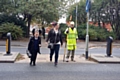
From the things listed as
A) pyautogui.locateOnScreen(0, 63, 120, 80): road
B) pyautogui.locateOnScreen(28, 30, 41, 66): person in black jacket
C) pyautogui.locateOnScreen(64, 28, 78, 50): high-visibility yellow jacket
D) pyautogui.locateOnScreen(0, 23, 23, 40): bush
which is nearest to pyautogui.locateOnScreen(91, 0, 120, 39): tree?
pyautogui.locateOnScreen(0, 23, 23, 40): bush

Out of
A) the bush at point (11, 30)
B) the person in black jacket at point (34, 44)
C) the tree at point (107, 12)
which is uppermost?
the tree at point (107, 12)

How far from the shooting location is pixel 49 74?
884 cm

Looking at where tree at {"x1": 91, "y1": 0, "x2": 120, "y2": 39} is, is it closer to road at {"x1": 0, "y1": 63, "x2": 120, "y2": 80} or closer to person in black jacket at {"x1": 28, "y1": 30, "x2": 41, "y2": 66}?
road at {"x1": 0, "y1": 63, "x2": 120, "y2": 80}

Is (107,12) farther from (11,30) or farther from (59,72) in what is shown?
(59,72)

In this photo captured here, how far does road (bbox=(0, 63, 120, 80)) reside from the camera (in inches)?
330

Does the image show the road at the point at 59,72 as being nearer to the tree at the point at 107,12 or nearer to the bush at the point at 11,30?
the bush at the point at 11,30

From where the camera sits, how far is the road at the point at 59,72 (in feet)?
27.5

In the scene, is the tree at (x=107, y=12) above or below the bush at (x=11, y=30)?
above

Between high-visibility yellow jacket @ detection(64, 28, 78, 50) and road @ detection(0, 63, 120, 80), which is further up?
high-visibility yellow jacket @ detection(64, 28, 78, 50)

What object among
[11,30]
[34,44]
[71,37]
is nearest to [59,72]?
[34,44]

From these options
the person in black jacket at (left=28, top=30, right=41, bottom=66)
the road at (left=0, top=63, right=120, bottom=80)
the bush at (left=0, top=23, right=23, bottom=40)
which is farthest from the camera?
the bush at (left=0, top=23, right=23, bottom=40)

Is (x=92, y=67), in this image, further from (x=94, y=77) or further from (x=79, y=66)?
(x=94, y=77)

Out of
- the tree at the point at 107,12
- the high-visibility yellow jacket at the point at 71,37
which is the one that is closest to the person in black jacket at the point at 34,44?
the high-visibility yellow jacket at the point at 71,37

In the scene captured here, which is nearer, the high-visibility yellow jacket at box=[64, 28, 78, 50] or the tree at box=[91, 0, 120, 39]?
the high-visibility yellow jacket at box=[64, 28, 78, 50]
